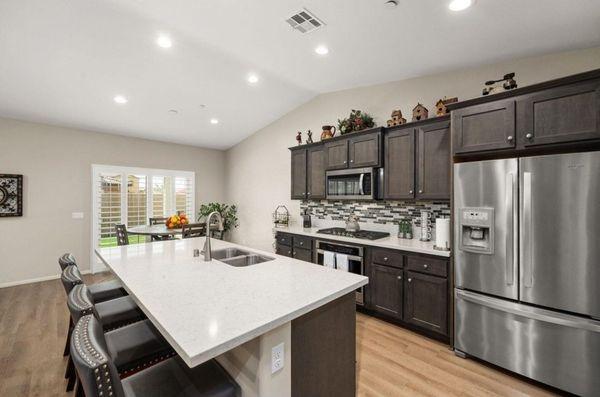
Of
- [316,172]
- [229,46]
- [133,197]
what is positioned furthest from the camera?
[133,197]

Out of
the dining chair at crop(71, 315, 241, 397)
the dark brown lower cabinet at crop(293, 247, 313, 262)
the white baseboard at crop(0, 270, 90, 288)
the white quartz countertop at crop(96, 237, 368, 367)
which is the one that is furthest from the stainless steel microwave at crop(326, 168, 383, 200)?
the white baseboard at crop(0, 270, 90, 288)

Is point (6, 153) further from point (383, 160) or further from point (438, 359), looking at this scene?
point (438, 359)

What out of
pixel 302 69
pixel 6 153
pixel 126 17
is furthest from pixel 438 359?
pixel 6 153

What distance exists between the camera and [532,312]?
2064 mm

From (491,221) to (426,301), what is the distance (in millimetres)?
1010

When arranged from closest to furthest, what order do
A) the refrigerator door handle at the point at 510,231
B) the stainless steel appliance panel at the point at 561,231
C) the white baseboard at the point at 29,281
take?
the stainless steel appliance panel at the point at 561,231 → the refrigerator door handle at the point at 510,231 → the white baseboard at the point at 29,281

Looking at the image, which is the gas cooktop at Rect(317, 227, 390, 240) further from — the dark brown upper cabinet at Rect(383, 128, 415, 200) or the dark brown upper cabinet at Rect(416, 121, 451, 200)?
the dark brown upper cabinet at Rect(416, 121, 451, 200)

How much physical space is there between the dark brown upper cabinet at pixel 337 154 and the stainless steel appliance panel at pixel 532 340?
83.6 inches

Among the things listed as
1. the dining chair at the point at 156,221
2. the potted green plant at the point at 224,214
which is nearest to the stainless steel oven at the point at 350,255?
the potted green plant at the point at 224,214

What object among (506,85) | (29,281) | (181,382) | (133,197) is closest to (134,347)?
(181,382)

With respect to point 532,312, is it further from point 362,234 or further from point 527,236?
point 362,234

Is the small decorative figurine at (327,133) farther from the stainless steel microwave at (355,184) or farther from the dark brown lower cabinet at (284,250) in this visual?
the dark brown lower cabinet at (284,250)

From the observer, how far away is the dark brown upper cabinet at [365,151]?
3.45 m

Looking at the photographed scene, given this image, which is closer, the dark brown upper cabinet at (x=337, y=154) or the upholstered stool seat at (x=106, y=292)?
the upholstered stool seat at (x=106, y=292)
